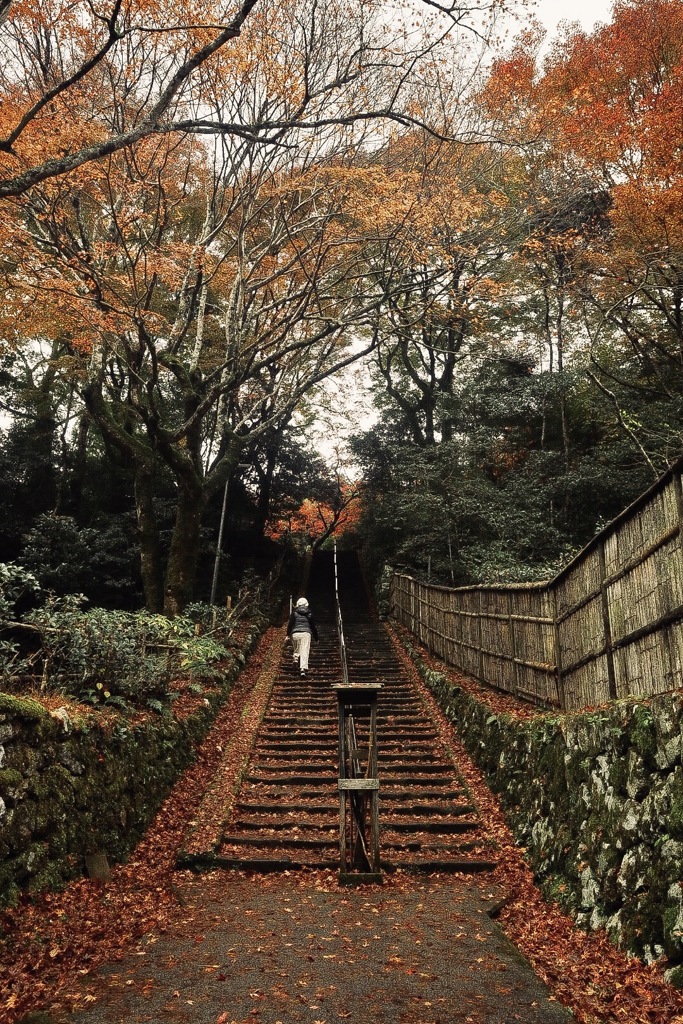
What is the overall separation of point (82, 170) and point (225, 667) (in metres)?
9.33

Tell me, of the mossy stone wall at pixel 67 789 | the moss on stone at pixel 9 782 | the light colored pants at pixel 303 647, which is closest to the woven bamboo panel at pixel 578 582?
the mossy stone wall at pixel 67 789

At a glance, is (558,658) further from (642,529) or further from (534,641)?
(642,529)

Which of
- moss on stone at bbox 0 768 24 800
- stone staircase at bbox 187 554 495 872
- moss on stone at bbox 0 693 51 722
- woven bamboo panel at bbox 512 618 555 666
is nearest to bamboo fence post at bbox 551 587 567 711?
woven bamboo panel at bbox 512 618 555 666

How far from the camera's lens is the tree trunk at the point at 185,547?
45.8ft

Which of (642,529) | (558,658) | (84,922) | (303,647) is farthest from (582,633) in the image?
(303,647)

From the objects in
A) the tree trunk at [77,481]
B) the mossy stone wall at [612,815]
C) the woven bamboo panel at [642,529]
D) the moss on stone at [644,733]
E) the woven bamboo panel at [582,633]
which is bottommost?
the mossy stone wall at [612,815]

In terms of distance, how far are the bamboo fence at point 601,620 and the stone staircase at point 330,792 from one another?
166 centimetres

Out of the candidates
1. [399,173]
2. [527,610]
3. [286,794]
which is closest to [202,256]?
[399,173]

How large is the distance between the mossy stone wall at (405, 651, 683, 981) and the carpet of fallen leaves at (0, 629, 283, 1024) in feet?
11.4

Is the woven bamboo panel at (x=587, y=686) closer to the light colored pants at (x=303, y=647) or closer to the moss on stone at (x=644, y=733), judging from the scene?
the moss on stone at (x=644, y=733)

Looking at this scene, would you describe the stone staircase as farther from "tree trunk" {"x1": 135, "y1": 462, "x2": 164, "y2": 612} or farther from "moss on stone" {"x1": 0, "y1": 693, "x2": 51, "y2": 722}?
"tree trunk" {"x1": 135, "y1": 462, "x2": 164, "y2": 612}

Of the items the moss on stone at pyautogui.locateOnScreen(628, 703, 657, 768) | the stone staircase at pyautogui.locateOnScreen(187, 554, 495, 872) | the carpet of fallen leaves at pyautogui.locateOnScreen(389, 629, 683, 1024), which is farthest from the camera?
the stone staircase at pyautogui.locateOnScreen(187, 554, 495, 872)

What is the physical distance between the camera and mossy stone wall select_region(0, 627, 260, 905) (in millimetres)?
5059

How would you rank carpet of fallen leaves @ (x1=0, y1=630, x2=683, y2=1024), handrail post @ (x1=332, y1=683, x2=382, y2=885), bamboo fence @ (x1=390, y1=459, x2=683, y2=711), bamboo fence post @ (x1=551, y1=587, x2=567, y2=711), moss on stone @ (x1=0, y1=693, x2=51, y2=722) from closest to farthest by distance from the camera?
carpet of fallen leaves @ (x1=0, y1=630, x2=683, y2=1024) < bamboo fence @ (x1=390, y1=459, x2=683, y2=711) < moss on stone @ (x1=0, y1=693, x2=51, y2=722) < handrail post @ (x1=332, y1=683, x2=382, y2=885) < bamboo fence post @ (x1=551, y1=587, x2=567, y2=711)
